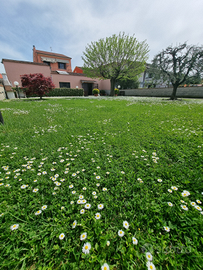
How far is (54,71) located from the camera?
2430cm

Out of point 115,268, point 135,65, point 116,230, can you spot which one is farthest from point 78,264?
point 135,65

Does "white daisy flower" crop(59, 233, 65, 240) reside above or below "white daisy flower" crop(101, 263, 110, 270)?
above

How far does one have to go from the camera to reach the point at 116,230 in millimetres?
1126

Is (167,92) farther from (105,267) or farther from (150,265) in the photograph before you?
(105,267)

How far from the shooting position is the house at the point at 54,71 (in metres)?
18.1

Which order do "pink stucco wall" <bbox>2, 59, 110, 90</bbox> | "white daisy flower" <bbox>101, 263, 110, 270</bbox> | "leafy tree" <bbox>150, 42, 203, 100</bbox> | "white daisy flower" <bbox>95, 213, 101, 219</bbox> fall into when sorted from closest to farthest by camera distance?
"white daisy flower" <bbox>101, 263, 110, 270</bbox> < "white daisy flower" <bbox>95, 213, 101, 219</bbox> < "leafy tree" <bbox>150, 42, 203, 100</bbox> < "pink stucco wall" <bbox>2, 59, 110, 90</bbox>

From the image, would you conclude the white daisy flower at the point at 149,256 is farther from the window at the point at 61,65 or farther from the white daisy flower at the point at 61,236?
the window at the point at 61,65

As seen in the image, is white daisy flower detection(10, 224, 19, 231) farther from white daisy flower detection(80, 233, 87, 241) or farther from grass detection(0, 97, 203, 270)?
white daisy flower detection(80, 233, 87, 241)

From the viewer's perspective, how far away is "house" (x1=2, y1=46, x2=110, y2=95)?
18.1 m

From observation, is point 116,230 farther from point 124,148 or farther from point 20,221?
point 124,148

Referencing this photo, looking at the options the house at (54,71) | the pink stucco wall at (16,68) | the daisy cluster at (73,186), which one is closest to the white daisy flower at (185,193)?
the daisy cluster at (73,186)

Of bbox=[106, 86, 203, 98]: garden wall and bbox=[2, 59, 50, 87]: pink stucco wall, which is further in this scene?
bbox=[2, 59, 50, 87]: pink stucco wall

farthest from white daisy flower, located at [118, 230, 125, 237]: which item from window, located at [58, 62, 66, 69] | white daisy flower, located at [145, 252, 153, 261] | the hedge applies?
window, located at [58, 62, 66, 69]

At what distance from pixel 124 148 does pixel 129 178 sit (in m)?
0.93
